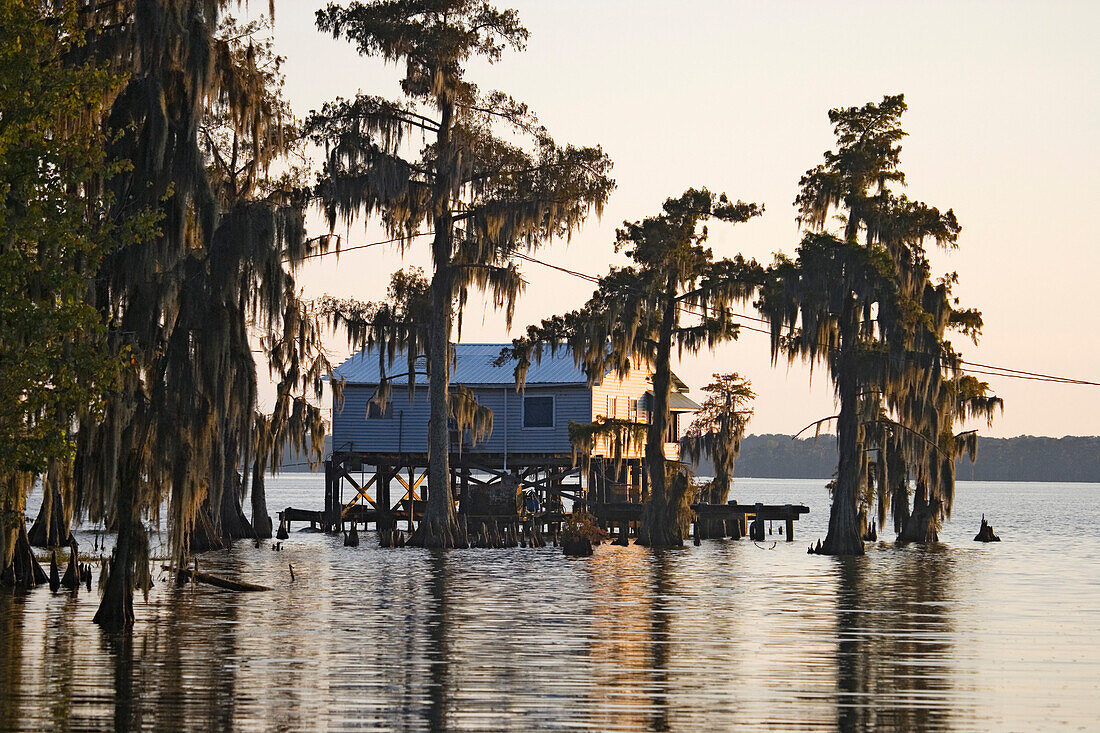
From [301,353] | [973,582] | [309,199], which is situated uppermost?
[309,199]

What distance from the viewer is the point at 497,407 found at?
55.7 m

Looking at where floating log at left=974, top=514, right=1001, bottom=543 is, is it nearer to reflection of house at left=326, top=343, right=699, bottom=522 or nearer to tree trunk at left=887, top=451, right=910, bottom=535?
tree trunk at left=887, top=451, right=910, bottom=535

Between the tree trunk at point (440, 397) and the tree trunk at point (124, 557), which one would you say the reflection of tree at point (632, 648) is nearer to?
the tree trunk at point (124, 557)

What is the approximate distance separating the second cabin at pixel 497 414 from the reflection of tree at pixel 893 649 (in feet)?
57.6

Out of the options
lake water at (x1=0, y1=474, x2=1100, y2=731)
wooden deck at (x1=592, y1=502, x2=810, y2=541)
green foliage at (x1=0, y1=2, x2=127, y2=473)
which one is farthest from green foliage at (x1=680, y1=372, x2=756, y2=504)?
green foliage at (x1=0, y1=2, x2=127, y2=473)

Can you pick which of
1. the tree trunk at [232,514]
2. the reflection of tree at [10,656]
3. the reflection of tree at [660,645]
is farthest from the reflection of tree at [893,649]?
the tree trunk at [232,514]

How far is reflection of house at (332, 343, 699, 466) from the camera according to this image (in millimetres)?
54875

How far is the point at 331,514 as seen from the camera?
6122 cm

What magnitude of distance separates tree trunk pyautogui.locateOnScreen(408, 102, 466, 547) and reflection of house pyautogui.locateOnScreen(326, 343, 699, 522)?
7.32m

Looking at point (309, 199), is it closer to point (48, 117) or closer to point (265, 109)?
point (265, 109)

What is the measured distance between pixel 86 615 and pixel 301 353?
76.9 feet

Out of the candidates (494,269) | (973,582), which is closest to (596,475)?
(494,269)

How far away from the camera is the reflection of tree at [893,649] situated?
49.4 ft

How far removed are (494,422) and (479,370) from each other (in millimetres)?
2289
